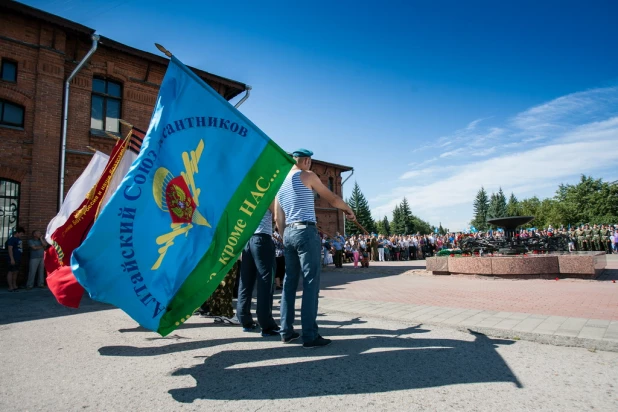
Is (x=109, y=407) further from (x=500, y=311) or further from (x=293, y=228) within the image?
(x=500, y=311)

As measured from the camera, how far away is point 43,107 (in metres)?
12.0

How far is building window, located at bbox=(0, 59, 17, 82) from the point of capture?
11.6 meters

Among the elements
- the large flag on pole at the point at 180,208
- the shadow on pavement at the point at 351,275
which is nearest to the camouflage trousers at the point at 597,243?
the shadow on pavement at the point at 351,275

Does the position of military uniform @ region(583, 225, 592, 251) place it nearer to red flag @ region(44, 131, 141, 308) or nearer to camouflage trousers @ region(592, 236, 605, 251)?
camouflage trousers @ region(592, 236, 605, 251)

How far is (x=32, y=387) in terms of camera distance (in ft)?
8.87

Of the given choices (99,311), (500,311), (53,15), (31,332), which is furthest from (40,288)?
(500,311)

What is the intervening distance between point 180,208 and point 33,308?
6.00 meters

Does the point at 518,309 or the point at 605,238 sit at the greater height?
the point at 605,238

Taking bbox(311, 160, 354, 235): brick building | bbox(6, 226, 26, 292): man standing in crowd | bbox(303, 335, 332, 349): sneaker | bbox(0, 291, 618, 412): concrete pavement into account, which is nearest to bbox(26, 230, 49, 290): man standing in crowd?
bbox(6, 226, 26, 292): man standing in crowd

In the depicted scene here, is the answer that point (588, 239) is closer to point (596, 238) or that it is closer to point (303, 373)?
point (596, 238)

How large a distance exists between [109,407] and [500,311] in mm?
5025

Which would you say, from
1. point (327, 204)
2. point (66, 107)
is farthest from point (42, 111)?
point (327, 204)

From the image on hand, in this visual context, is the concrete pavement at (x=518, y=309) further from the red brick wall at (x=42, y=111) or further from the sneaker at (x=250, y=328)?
the red brick wall at (x=42, y=111)

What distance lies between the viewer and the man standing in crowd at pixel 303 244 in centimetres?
360
